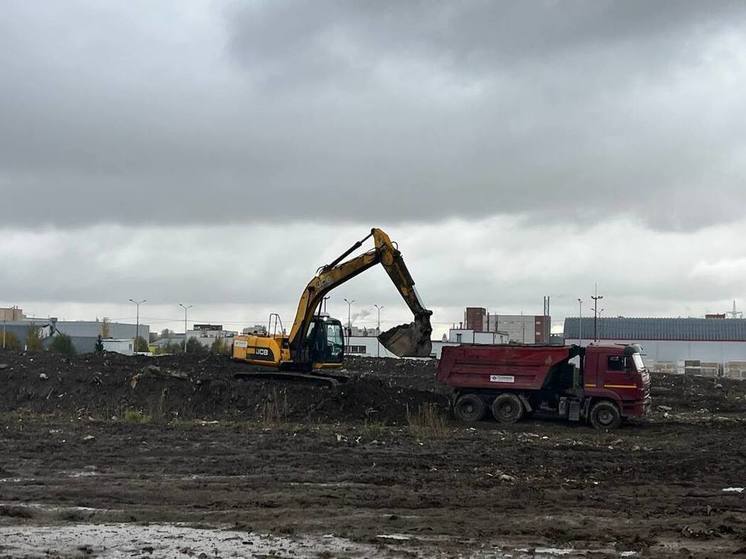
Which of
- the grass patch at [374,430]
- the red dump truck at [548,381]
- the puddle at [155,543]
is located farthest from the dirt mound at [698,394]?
the puddle at [155,543]

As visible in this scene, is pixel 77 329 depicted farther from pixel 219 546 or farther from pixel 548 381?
pixel 219 546

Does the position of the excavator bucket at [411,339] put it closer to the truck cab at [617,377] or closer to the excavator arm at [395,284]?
the excavator arm at [395,284]

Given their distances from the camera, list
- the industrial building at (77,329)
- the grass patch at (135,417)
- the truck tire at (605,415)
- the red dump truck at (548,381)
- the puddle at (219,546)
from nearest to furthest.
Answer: the puddle at (219,546) < the grass patch at (135,417) < the truck tire at (605,415) < the red dump truck at (548,381) < the industrial building at (77,329)

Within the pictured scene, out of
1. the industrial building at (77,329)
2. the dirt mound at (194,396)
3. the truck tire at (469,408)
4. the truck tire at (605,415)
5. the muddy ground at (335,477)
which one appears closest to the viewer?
the muddy ground at (335,477)

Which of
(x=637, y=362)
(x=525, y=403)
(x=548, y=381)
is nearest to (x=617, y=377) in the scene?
(x=637, y=362)

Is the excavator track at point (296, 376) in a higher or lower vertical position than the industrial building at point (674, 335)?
lower

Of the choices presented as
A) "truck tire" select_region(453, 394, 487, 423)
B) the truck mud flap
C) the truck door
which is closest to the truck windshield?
the truck door

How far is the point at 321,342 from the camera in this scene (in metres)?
31.0

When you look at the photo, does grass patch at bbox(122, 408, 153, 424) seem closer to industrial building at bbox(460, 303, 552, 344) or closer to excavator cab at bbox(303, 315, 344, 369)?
excavator cab at bbox(303, 315, 344, 369)

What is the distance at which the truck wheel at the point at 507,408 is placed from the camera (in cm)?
2645

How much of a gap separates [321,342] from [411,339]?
604 centimetres

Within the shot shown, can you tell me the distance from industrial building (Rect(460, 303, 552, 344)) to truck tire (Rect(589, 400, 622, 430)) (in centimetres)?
11640

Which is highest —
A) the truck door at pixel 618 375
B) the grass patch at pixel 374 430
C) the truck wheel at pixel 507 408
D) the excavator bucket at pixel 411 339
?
the excavator bucket at pixel 411 339

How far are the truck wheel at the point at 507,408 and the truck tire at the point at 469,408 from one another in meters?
0.45
